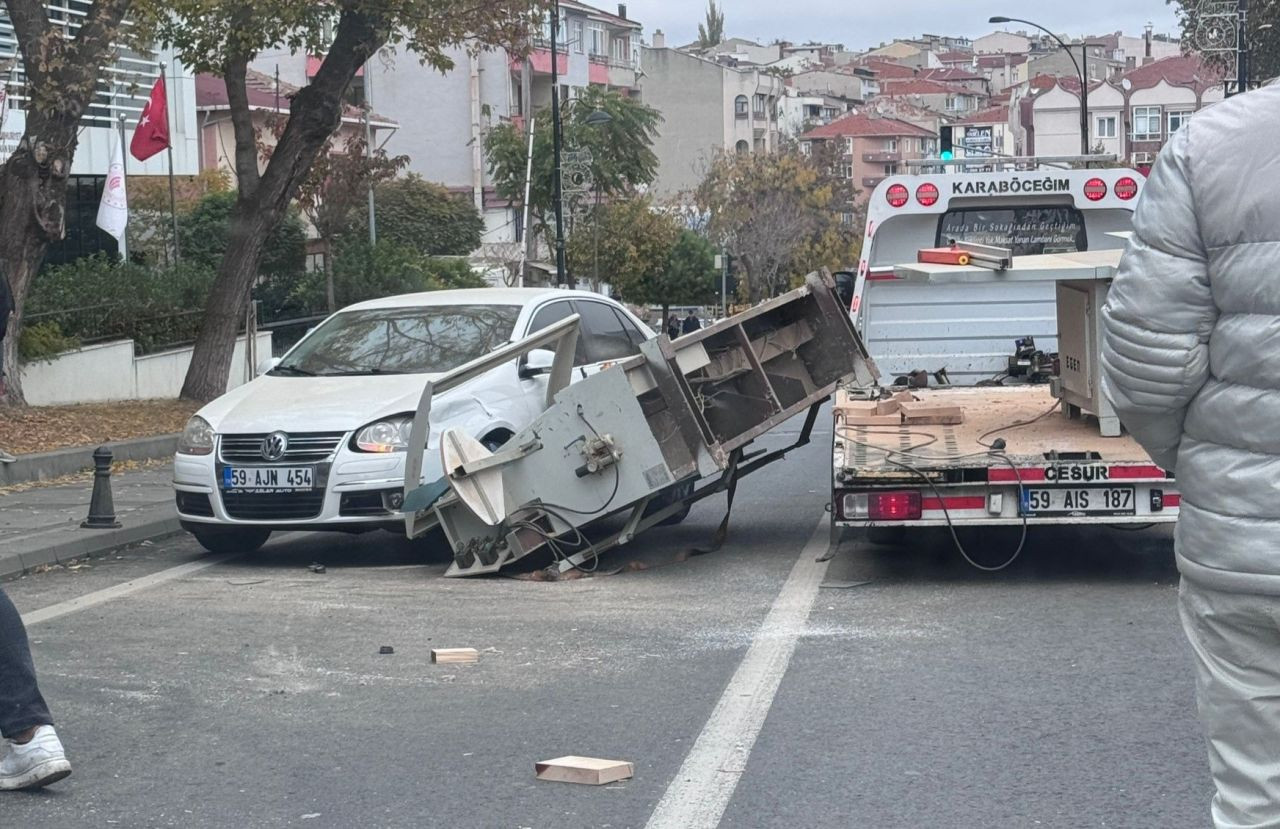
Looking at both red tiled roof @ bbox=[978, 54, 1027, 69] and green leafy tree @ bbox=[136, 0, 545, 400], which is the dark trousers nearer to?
green leafy tree @ bbox=[136, 0, 545, 400]

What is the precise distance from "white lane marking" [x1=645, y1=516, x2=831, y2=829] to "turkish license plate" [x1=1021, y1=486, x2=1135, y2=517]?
1.22 metres

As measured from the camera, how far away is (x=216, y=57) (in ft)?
68.5

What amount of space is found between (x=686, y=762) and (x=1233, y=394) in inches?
114

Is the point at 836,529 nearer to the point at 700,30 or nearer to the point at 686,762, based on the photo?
the point at 686,762

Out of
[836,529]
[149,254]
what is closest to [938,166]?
[836,529]

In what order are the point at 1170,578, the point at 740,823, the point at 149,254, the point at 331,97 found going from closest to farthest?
the point at 740,823, the point at 1170,578, the point at 331,97, the point at 149,254

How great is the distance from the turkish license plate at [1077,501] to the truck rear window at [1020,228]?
4.64 metres

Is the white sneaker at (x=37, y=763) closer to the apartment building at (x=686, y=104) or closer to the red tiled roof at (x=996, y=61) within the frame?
the apartment building at (x=686, y=104)

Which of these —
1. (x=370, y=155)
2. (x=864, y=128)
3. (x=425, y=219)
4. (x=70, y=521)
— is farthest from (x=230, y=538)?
(x=864, y=128)

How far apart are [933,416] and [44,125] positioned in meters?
10.6

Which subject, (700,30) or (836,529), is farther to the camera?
(700,30)

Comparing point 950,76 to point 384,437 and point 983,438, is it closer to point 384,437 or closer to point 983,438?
point 983,438

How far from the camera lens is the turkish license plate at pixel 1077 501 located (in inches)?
348

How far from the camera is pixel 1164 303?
11.1ft
